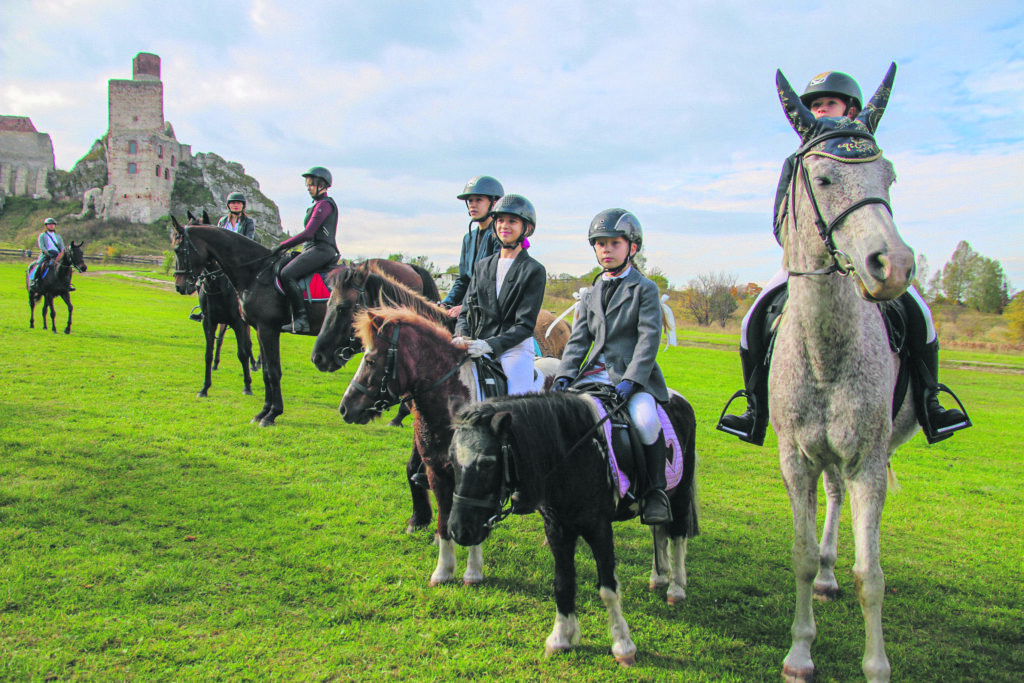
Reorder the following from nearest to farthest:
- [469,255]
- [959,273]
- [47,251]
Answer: [469,255]
[47,251]
[959,273]

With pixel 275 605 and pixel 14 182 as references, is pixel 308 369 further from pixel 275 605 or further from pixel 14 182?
pixel 14 182

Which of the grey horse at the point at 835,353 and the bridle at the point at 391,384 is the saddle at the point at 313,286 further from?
the grey horse at the point at 835,353

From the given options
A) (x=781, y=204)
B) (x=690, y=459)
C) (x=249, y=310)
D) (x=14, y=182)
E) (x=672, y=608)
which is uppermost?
(x=14, y=182)

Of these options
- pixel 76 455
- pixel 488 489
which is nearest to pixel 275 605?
pixel 488 489

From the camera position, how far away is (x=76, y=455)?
239 inches

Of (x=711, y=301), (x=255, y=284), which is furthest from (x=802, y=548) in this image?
(x=711, y=301)

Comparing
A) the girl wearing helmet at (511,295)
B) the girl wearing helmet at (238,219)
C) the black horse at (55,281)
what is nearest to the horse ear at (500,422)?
the girl wearing helmet at (511,295)

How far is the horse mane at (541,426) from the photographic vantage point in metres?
2.89

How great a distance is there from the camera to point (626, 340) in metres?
3.75

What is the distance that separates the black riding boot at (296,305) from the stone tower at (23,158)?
88432 mm

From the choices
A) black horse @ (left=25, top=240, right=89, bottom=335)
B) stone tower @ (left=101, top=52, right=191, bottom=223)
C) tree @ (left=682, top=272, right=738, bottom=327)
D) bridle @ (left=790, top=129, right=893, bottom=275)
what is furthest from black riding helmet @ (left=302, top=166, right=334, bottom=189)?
stone tower @ (left=101, top=52, right=191, bottom=223)

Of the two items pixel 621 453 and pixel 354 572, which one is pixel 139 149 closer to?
pixel 354 572

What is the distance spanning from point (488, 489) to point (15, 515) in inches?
179

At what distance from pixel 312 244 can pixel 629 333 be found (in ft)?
20.7
